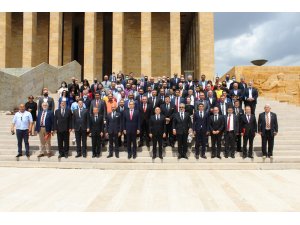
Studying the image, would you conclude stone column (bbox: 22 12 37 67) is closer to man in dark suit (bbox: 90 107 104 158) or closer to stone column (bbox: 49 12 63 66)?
stone column (bbox: 49 12 63 66)

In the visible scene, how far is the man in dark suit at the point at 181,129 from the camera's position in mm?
9172

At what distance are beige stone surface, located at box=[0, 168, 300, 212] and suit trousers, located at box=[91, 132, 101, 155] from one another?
47.8 inches

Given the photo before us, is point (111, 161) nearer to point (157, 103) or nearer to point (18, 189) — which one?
point (157, 103)

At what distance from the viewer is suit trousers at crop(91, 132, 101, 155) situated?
929 centimetres

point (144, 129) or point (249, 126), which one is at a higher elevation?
point (249, 126)

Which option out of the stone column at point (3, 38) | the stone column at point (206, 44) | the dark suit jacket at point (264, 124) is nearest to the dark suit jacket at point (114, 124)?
the dark suit jacket at point (264, 124)

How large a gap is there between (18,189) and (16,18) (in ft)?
97.1

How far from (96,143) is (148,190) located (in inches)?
149

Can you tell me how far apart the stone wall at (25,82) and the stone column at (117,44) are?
16.3ft

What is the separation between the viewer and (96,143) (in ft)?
30.9

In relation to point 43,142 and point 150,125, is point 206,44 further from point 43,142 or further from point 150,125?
point 43,142

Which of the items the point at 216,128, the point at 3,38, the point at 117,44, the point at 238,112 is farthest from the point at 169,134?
the point at 3,38

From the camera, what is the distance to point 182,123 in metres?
9.18

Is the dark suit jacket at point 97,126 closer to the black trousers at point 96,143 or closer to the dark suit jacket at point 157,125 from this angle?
the black trousers at point 96,143
